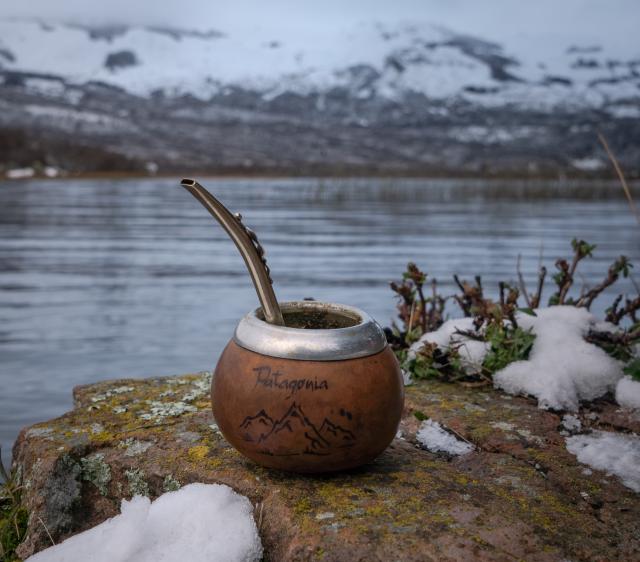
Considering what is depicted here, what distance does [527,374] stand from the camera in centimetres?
347

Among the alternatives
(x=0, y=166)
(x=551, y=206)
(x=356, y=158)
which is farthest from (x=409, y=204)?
(x=356, y=158)

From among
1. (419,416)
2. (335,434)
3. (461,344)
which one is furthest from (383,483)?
(461,344)

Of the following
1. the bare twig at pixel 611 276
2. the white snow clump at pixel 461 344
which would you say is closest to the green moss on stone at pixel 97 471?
the white snow clump at pixel 461 344

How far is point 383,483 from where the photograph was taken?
2467 mm

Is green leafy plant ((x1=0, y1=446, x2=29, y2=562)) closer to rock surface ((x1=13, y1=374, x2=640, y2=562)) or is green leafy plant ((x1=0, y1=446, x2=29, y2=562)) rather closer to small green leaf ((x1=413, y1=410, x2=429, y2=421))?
rock surface ((x1=13, y1=374, x2=640, y2=562))

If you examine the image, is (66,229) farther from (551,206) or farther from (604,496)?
(551,206)

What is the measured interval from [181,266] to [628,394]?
7.73 m

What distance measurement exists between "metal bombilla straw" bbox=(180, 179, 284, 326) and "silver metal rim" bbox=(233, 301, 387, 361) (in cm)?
7

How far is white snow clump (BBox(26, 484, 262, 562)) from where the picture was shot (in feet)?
7.16

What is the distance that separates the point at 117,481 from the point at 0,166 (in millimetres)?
40657

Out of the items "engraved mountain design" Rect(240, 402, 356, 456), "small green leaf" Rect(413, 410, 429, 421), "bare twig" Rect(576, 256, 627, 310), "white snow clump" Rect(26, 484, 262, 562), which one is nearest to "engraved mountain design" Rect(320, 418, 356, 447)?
"engraved mountain design" Rect(240, 402, 356, 456)

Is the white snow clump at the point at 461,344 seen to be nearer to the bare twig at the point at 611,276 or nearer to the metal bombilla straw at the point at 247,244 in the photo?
Result: the bare twig at the point at 611,276

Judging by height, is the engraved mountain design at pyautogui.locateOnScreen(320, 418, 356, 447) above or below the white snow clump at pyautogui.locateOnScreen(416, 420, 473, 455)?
above

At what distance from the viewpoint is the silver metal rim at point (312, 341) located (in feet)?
7.66
